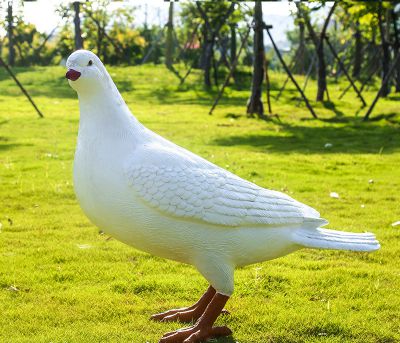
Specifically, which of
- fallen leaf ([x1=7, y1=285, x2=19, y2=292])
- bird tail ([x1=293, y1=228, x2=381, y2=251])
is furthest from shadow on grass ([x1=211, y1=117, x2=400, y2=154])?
bird tail ([x1=293, y1=228, x2=381, y2=251])


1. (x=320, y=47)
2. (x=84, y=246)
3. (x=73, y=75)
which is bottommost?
(x=84, y=246)

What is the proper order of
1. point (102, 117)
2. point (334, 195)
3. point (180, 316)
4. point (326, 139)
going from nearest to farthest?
1. point (102, 117)
2. point (180, 316)
3. point (334, 195)
4. point (326, 139)

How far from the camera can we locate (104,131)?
3.79m

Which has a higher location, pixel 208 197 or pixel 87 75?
pixel 87 75

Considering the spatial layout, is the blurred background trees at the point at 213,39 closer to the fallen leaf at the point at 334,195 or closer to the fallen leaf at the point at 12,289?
the fallen leaf at the point at 334,195

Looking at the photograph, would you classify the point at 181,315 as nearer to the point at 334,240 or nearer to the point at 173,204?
the point at 173,204

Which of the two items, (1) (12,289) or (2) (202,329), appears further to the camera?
(1) (12,289)

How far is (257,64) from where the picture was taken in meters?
16.7

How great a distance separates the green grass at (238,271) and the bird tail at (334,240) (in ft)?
2.13

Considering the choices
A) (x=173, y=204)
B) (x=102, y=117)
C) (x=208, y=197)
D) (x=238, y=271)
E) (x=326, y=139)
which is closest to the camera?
(x=173, y=204)

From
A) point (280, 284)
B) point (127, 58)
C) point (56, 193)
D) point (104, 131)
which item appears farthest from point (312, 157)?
point (127, 58)

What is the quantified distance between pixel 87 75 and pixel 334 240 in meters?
1.83

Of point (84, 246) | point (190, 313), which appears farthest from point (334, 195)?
point (190, 313)

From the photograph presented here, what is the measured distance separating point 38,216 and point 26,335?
11.1 feet
